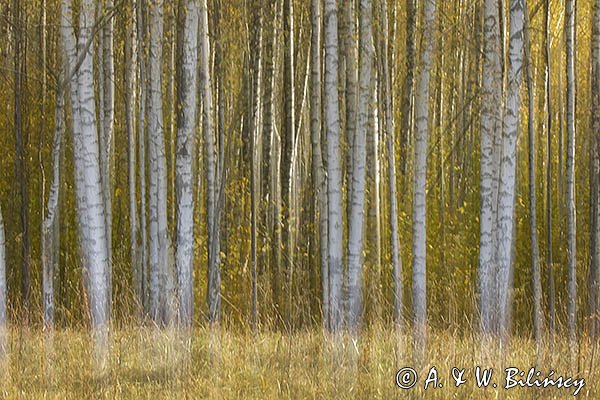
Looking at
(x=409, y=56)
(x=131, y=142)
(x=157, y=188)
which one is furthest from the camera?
(x=131, y=142)

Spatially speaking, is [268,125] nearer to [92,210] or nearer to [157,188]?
[157,188]

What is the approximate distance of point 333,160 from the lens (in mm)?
7703

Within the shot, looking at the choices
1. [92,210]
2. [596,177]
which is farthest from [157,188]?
[596,177]

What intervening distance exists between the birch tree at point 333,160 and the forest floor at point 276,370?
585 millimetres

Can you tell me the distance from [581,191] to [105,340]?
→ 8.78m

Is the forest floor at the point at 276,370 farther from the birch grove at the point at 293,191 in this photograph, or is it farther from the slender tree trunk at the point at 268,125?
the slender tree trunk at the point at 268,125

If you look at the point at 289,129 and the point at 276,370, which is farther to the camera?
the point at 289,129

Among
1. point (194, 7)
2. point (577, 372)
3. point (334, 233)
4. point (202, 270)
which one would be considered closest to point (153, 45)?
point (194, 7)

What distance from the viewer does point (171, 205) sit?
1399 cm

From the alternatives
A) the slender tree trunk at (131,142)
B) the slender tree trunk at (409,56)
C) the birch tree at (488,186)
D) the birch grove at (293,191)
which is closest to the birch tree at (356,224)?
the birch grove at (293,191)

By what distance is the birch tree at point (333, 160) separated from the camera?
768 centimetres

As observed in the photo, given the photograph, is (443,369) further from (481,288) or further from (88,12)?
(88,12)

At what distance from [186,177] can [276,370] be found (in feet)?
6.12

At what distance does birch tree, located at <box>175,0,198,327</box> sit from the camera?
25.7ft
